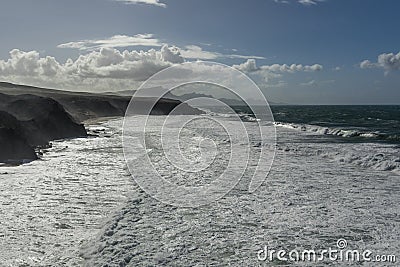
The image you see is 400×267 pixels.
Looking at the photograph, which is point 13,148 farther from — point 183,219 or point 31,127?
point 183,219

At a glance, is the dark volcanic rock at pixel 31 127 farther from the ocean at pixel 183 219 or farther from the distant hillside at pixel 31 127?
the ocean at pixel 183 219

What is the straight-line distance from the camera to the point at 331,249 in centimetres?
761

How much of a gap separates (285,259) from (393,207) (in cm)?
547

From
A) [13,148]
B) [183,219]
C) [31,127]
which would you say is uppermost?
[31,127]

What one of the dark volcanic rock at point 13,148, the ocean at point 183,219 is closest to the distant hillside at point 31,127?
the dark volcanic rock at point 13,148

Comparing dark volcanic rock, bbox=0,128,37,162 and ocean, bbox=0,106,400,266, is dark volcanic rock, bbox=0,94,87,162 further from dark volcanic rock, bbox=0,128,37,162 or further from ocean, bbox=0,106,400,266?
ocean, bbox=0,106,400,266

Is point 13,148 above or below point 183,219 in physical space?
above

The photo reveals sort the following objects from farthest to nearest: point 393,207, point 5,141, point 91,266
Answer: point 5,141, point 393,207, point 91,266

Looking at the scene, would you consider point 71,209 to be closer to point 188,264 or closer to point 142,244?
point 142,244

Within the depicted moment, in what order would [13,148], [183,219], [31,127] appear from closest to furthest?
[183,219]
[13,148]
[31,127]

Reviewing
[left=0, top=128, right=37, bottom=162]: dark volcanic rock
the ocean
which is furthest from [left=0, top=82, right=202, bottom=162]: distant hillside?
the ocean

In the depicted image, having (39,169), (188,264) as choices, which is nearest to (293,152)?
(39,169)

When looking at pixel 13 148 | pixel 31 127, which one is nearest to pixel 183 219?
pixel 13 148

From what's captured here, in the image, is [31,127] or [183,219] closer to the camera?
[183,219]
